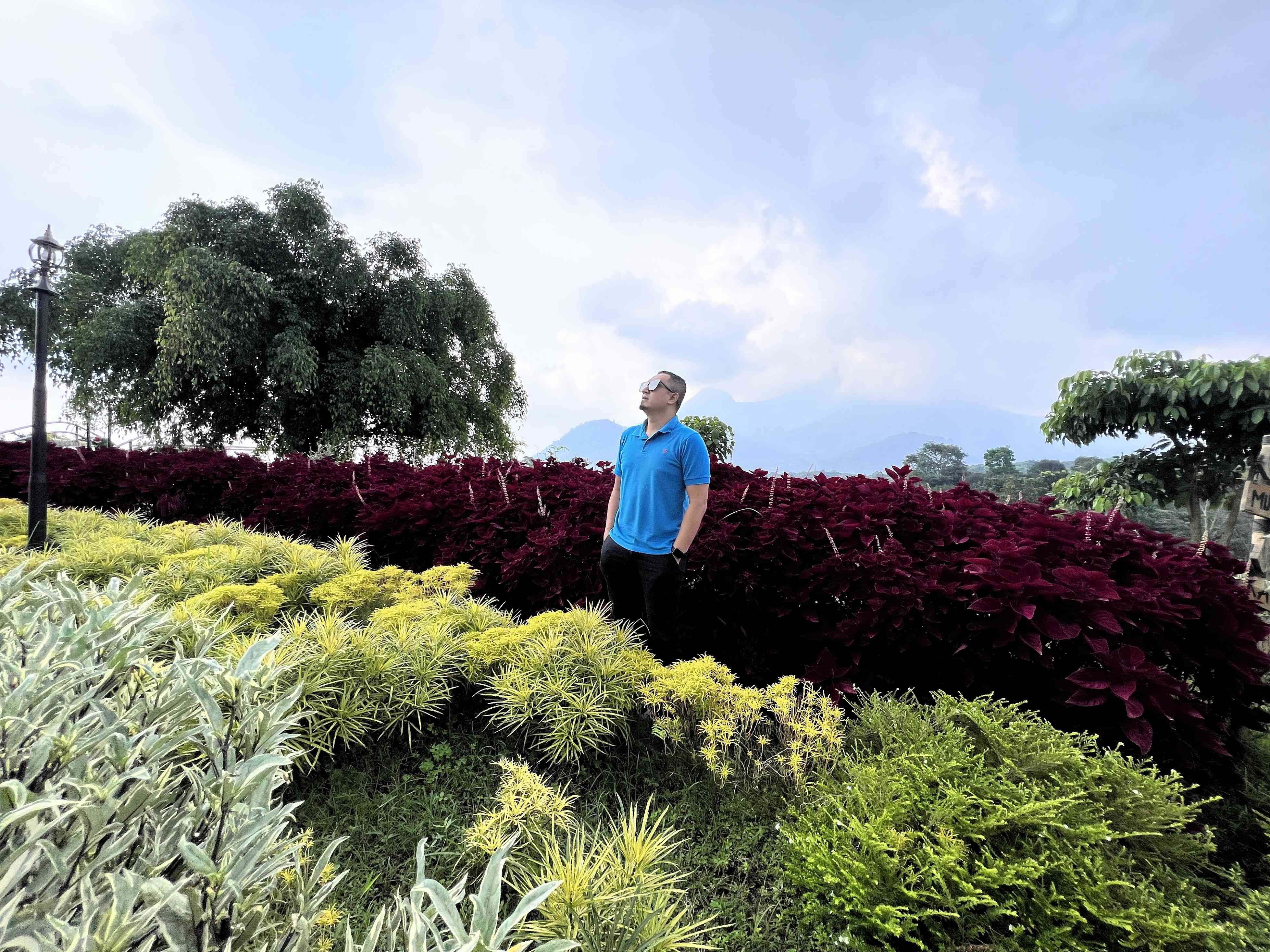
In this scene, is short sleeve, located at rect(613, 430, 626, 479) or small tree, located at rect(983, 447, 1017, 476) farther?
small tree, located at rect(983, 447, 1017, 476)

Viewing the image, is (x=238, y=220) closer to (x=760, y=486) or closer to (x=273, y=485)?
(x=273, y=485)

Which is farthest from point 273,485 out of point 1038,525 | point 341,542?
point 1038,525

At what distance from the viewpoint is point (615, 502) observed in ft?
11.7

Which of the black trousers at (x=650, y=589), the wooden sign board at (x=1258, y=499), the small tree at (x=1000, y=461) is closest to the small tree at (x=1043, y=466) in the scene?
the small tree at (x=1000, y=461)

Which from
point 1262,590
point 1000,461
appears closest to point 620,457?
point 1262,590

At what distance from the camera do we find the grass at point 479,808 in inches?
77.0

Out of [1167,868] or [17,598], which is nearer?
[1167,868]

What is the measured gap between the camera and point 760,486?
4.28 m

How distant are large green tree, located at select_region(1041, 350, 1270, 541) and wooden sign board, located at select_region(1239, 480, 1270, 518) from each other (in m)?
3.68

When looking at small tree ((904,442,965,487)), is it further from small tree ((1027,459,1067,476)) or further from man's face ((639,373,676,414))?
man's face ((639,373,676,414))

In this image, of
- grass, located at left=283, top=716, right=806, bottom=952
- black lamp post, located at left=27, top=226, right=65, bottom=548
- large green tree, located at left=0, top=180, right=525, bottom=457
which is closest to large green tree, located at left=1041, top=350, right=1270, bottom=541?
A: grass, located at left=283, top=716, right=806, bottom=952

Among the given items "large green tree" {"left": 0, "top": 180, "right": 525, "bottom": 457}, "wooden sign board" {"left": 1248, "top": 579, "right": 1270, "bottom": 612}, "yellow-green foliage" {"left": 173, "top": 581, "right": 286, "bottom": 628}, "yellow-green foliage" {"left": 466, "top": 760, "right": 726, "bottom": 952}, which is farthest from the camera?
"large green tree" {"left": 0, "top": 180, "right": 525, "bottom": 457}

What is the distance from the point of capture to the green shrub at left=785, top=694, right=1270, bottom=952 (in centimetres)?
175

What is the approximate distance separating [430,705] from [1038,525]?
308 cm
